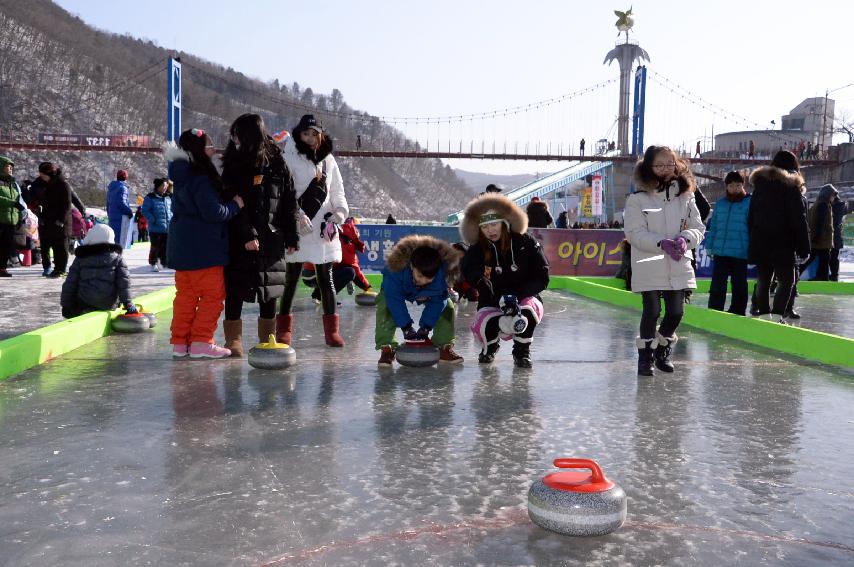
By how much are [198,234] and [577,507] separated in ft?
9.84

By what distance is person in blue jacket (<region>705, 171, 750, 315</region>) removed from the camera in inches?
276

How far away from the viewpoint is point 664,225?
446cm

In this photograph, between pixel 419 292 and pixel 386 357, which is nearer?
pixel 386 357

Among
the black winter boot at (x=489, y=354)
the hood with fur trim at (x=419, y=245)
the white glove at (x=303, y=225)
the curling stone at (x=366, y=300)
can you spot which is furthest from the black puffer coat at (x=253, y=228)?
the curling stone at (x=366, y=300)

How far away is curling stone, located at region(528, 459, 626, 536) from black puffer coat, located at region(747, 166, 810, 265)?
497cm

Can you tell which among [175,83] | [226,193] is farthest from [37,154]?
[226,193]

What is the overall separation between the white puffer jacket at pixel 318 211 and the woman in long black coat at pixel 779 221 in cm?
348

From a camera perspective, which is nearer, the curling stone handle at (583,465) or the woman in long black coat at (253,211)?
the curling stone handle at (583,465)

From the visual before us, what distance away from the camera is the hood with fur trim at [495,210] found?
4.70m

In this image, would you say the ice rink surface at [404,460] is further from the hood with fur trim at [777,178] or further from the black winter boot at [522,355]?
the hood with fur trim at [777,178]

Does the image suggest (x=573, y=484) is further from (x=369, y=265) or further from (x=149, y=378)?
(x=369, y=265)

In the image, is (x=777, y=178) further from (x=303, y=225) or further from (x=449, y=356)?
(x=303, y=225)

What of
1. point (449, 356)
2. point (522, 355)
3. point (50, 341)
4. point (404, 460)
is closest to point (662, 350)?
point (522, 355)

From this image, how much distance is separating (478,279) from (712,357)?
162cm
